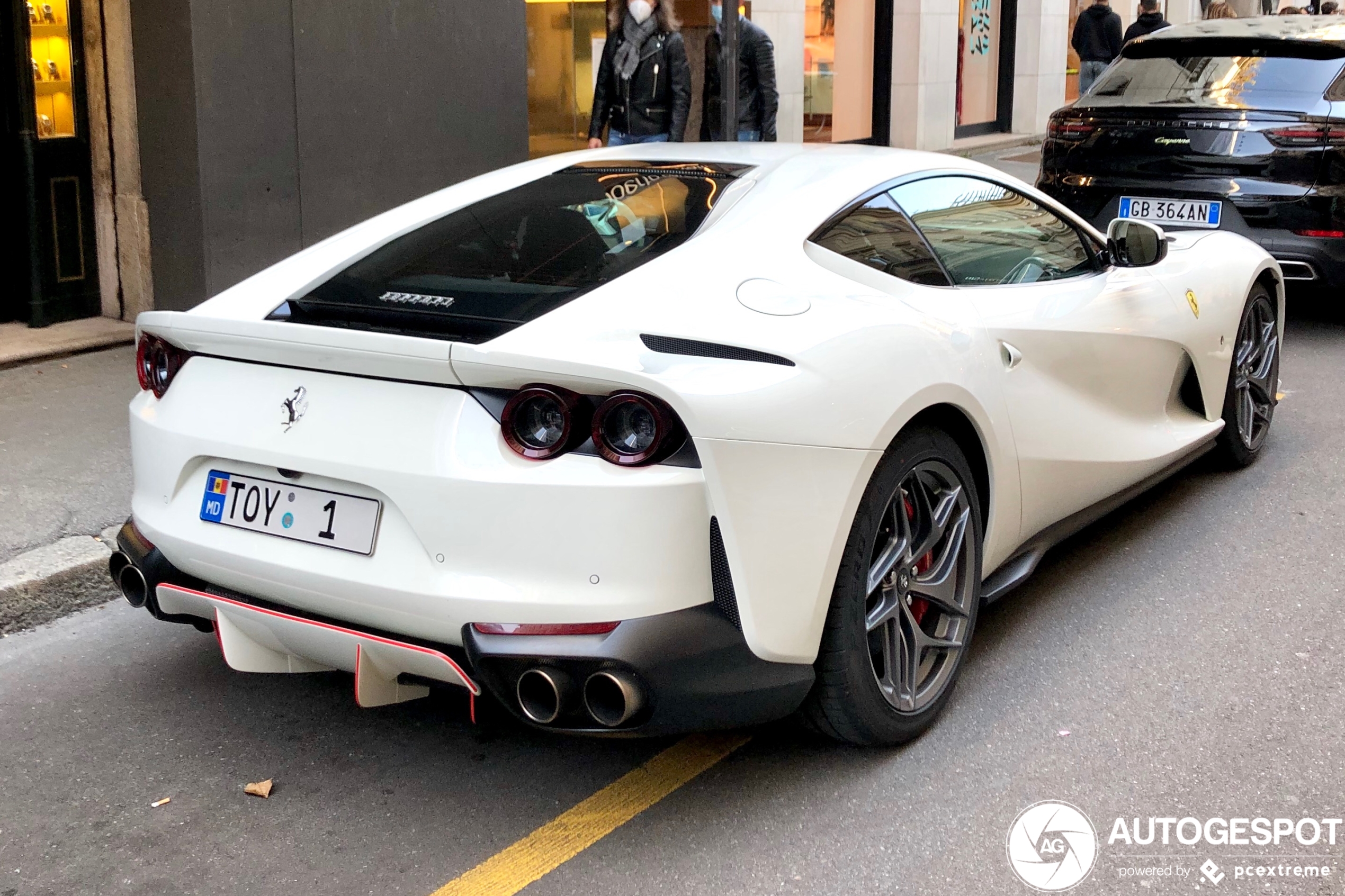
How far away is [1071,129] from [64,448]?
5891mm

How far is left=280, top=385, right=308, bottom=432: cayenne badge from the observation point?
3.09m

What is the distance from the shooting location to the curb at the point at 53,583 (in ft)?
14.5

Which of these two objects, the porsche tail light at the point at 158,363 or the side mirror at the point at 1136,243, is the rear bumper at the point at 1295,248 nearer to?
the side mirror at the point at 1136,243

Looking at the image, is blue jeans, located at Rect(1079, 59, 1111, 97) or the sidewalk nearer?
the sidewalk

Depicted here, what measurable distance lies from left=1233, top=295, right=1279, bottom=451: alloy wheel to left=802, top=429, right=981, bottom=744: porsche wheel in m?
2.42

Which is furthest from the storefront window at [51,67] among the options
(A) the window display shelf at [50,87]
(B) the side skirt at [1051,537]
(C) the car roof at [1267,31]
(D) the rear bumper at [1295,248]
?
(C) the car roof at [1267,31]

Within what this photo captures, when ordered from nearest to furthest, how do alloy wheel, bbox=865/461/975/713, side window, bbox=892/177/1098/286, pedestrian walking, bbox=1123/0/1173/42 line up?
alloy wheel, bbox=865/461/975/713
side window, bbox=892/177/1098/286
pedestrian walking, bbox=1123/0/1173/42

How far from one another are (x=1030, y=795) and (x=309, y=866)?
163 centimetres

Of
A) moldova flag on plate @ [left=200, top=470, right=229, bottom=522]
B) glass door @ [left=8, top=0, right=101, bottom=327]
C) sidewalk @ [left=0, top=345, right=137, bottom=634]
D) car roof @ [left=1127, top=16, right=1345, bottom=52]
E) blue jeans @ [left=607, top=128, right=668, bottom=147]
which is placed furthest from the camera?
blue jeans @ [left=607, top=128, right=668, bottom=147]

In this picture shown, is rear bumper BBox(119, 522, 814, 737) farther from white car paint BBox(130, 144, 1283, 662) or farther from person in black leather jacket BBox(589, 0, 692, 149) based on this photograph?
person in black leather jacket BBox(589, 0, 692, 149)

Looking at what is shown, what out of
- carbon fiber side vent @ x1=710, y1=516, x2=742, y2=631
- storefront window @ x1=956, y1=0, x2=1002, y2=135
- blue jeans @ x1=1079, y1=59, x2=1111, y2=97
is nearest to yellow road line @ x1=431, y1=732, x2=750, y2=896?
carbon fiber side vent @ x1=710, y1=516, x2=742, y2=631

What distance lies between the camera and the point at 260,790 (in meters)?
3.32

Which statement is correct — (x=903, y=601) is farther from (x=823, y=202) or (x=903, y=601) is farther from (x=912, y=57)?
(x=912, y=57)

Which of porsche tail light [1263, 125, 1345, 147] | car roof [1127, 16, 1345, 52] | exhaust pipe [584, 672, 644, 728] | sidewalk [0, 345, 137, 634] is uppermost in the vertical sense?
car roof [1127, 16, 1345, 52]
